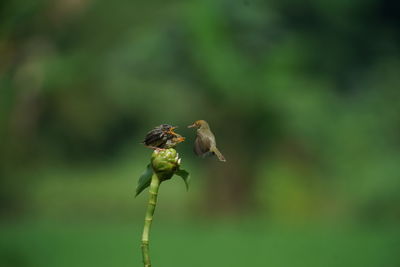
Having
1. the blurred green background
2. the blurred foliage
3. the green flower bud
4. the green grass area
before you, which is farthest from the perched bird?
the blurred foliage

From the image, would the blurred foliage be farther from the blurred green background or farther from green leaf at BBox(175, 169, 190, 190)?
green leaf at BBox(175, 169, 190, 190)

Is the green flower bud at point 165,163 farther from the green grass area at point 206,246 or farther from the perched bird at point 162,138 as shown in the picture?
the green grass area at point 206,246

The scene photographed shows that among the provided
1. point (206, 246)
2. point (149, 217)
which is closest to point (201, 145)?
point (149, 217)

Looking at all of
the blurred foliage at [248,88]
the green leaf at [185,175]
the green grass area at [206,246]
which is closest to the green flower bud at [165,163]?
the green leaf at [185,175]

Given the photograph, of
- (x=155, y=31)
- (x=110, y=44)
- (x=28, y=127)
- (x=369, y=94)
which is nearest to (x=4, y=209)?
(x=28, y=127)

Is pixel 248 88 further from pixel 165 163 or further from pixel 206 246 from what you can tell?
pixel 165 163

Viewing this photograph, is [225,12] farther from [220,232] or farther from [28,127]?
[28,127]

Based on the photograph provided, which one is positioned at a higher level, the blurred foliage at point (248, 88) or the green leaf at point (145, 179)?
the blurred foliage at point (248, 88)
